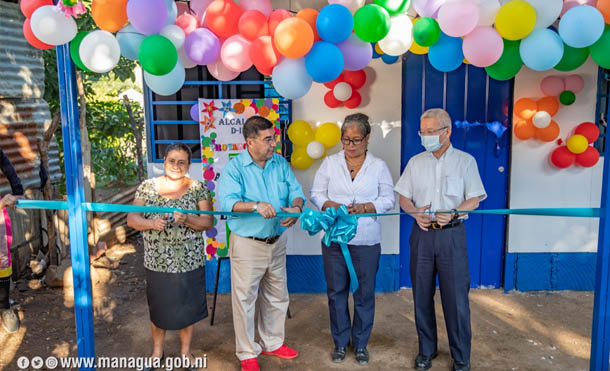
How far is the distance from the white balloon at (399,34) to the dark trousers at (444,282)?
116cm

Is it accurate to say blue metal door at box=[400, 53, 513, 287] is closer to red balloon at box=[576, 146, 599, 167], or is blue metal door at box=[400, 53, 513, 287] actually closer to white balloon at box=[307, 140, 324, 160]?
red balloon at box=[576, 146, 599, 167]

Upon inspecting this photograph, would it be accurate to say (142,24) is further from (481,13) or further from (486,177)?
(486,177)

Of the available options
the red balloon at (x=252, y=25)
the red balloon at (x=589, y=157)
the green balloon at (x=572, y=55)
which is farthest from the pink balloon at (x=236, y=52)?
the red balloon at (x=589, y=157)

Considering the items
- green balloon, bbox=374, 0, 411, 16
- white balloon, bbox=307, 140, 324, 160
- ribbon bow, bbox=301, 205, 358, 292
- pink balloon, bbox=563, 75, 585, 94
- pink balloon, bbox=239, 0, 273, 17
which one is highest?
pink balloon, bbox=239, 0, 273, 17

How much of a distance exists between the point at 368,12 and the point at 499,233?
9.06 feet

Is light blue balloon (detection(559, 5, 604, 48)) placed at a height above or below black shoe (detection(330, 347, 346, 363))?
above

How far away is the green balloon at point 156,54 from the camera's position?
108 inches

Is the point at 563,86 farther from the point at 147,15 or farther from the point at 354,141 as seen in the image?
the point at 147,15

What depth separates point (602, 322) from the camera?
240 centimetres

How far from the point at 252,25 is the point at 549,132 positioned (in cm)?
278

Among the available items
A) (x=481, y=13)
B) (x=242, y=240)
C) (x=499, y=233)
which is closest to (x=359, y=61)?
(x=481, y=13)

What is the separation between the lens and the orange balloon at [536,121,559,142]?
4.41 metres

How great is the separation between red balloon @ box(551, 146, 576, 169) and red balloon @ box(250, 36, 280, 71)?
9.19ft

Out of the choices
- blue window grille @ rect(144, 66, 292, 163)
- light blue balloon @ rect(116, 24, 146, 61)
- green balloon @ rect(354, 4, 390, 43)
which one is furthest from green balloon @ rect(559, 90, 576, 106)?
light blue balloon @ rect(116, 24, 146, 61)
